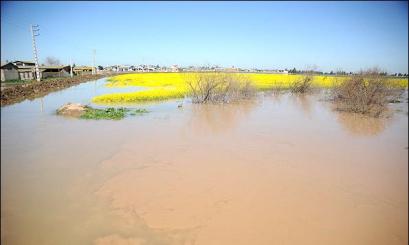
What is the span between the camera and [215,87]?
18.8m

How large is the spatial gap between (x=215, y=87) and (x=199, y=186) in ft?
44.3

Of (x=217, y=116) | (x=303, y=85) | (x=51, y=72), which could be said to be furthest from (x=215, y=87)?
(x=51, y=72)

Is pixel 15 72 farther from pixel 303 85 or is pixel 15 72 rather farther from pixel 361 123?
pixel 361 123

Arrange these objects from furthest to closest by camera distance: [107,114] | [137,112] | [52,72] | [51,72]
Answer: [52,72] → [51,72] → [137,112] → [107,114]

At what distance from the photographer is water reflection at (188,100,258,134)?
38.0ft

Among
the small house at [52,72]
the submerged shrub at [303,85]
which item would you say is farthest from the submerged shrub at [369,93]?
the small house at [52,72]

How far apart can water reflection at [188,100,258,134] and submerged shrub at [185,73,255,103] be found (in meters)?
1.02

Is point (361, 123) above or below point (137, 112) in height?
below

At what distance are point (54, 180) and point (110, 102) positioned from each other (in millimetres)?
12851

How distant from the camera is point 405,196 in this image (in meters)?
5.68

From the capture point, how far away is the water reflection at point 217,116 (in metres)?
11.6

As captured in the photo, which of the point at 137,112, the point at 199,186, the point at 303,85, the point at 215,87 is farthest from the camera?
the point at 303,85

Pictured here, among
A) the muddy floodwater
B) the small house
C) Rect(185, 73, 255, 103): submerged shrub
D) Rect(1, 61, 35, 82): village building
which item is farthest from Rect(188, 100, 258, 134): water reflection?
the small house

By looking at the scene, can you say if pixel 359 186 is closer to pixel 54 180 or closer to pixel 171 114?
pixel 54 180
